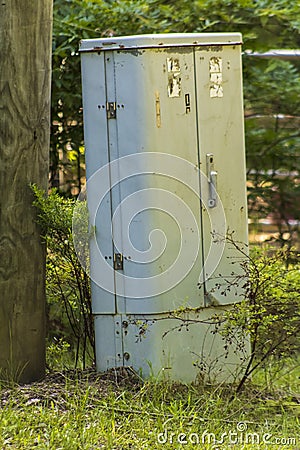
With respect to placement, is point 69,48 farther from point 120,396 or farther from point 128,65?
point 120,396

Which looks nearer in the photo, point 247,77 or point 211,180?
Result: point 211,180

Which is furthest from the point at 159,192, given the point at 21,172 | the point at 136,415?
the point at 136,415

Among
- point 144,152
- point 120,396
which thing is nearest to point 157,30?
point 144,152

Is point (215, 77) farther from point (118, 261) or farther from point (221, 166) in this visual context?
point (118, 261)

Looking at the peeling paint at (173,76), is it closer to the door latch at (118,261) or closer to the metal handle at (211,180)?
the metal handle at (211,180)

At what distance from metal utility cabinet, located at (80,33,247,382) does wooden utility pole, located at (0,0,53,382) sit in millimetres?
283

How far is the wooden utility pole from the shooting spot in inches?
192

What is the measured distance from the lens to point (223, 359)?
5160 mm


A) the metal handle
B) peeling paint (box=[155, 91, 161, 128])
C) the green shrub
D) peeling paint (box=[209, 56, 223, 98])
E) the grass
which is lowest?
the grass

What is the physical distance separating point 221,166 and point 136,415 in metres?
1.50

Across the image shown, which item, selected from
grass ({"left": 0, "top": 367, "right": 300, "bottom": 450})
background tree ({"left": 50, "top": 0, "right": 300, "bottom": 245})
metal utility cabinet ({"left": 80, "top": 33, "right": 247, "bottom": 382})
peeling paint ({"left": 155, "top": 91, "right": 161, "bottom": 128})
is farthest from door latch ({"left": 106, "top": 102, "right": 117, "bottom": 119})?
background tree ({"left": 50, "top": 0, "right": 300, "bottom": 245})

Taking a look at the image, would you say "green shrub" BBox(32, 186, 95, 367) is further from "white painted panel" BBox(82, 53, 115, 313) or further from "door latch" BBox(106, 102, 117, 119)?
"door latch" BBox(106, 102, 117, 119)

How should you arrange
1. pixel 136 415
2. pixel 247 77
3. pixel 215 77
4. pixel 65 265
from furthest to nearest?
pixel 247 77, pixel 65 265, pixel 215 77, pixel 136 415

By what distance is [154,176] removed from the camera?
16.0ft
